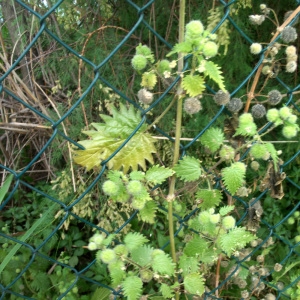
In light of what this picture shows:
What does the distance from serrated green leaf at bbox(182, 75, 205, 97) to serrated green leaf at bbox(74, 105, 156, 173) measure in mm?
203

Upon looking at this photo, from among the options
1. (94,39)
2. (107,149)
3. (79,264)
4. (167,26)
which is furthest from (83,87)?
(107,149)

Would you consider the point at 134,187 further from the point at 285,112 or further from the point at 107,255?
the point at 285,112

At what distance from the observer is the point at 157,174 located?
114 cm

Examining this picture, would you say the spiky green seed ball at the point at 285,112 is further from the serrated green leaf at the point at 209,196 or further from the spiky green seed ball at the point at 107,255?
the spiky green seed ball at the point at 107,255

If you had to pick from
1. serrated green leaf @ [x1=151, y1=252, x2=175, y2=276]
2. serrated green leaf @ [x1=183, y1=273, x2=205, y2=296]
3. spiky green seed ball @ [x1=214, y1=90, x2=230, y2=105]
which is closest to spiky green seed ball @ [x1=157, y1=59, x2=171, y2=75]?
spiky green seed ball @ [x1=214, y1=90, x2=230, y2=105]

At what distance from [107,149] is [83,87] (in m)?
1.13

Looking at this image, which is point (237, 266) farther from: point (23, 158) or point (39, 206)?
point (23, 158)

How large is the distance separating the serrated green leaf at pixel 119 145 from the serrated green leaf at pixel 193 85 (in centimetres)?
20

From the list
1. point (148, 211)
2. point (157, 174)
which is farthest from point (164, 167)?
point (148, 211)

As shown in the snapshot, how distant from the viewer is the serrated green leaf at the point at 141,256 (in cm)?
117

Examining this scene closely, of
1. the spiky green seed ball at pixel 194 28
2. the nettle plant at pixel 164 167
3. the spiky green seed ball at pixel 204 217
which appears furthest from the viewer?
the spiky green seed ball at pixel 204 217

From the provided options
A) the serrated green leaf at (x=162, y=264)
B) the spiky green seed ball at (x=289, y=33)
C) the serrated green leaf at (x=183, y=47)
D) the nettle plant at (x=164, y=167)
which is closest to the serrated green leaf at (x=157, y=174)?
the nettle plant at (x=164, y=167)

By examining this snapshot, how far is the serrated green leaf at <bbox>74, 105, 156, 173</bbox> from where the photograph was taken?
3.76 ft

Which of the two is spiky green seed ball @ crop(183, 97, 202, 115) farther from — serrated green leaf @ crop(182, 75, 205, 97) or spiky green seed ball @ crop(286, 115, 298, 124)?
spiky green seed ball @ crop(286, 115, 298, 124)
